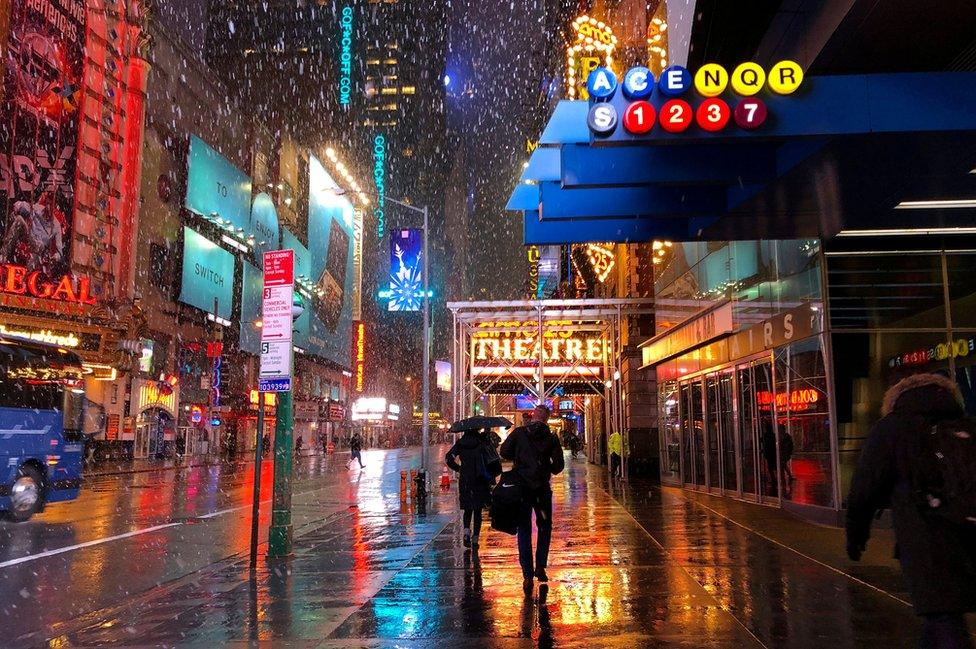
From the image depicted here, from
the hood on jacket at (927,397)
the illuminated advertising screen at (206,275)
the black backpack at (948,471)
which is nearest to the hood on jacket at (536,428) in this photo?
the hood on jacket at (927,397)

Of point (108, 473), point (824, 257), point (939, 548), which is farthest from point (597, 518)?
point (108, 473)

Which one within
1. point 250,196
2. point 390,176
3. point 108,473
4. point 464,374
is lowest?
point 108,473

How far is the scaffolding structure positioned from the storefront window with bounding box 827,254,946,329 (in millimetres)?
11458

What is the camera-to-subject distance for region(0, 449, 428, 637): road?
8.47 metres

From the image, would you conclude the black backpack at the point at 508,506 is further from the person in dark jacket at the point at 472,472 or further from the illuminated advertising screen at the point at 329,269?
the illuminated advertising screen at the point at 329,269

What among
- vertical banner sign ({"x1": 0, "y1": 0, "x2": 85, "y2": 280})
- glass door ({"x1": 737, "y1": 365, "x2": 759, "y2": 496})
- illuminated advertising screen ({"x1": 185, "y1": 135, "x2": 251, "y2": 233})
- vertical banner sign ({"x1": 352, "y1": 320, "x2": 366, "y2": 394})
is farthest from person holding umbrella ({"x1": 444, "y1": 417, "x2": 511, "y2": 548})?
vertical banner sign ({"x1": 352, "y1": 320, "x2": 366, "y2": 394})

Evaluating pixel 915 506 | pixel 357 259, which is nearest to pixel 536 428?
pixel 915 506

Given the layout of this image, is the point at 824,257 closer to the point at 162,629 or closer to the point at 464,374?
the point at 162,629

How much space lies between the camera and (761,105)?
29.2 feet

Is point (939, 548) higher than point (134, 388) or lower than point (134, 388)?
lower

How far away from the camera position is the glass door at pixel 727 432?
1852 centimetres

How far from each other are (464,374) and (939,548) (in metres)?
24.2

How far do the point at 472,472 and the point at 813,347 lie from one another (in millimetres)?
6717

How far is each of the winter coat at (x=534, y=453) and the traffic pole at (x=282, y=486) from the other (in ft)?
11.9
